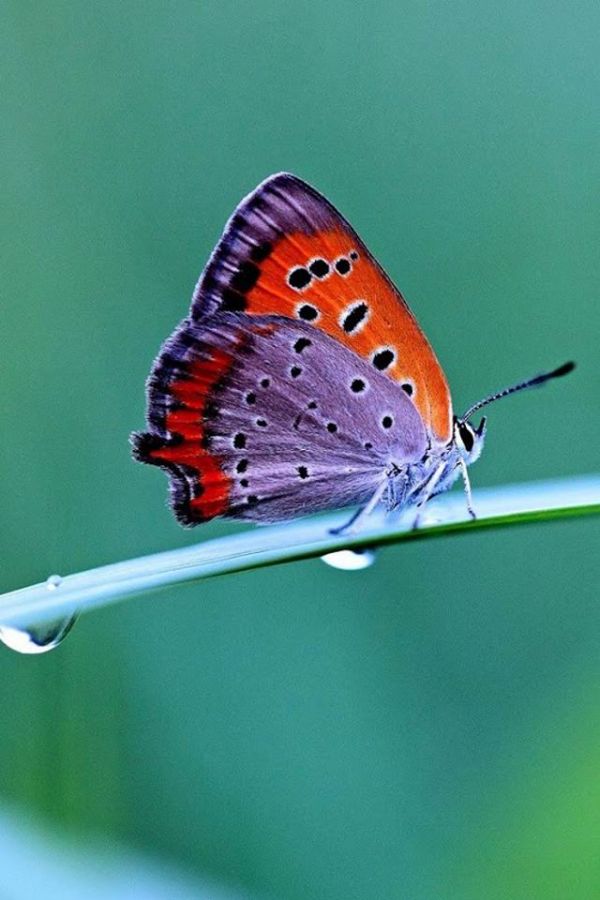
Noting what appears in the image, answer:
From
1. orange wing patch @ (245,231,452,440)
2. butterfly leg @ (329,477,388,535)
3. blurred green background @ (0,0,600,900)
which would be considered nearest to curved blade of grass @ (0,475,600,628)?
butterfly leg @ (329,477,388,535)

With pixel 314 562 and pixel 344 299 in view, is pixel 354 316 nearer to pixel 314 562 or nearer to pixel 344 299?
pixel 344 299

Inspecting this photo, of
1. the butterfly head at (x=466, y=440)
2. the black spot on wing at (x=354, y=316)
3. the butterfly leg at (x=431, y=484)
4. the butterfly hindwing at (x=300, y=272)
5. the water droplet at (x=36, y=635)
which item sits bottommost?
the water droplet at (x=36, y=635)

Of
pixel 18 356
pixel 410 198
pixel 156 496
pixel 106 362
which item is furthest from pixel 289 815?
pixel 410 198

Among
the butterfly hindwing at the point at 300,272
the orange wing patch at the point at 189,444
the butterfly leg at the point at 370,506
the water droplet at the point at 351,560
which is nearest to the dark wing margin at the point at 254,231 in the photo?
the butterfly hindwing at the point at 300,272

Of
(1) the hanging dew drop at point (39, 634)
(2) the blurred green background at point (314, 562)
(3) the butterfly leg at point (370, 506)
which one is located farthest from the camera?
(2) the blurred green background at point (314, 562)

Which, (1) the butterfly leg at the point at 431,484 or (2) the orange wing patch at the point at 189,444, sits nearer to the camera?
(2) the orange wing patch at the point at 189,444

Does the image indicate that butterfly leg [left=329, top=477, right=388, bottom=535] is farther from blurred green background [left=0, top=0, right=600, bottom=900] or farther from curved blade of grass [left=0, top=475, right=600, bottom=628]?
curved blade of grass [left=0, top=475, right=600, bottom=628]

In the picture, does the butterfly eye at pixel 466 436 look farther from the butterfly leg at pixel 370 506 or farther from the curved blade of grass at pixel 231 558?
the curved blade of grass at pixel 231 558

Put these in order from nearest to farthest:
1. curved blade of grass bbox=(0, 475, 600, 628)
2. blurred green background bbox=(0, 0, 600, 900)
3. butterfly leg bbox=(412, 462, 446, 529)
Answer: curved blade of grass bbox=(0, 475, 600, 628) < blurred green background bbox=(0, 0, 600, 900) < butterfly leg bbox=(412, 462, 446, 529)
